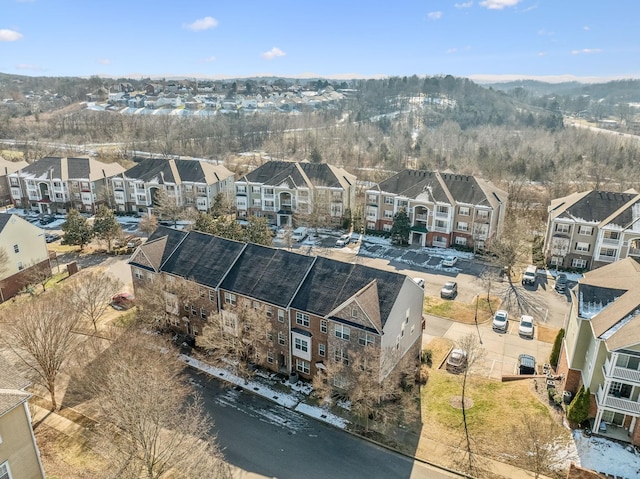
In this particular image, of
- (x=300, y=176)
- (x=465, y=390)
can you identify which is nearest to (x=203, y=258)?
(x=465, y=390)

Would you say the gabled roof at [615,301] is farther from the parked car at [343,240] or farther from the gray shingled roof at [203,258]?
the parked car at [343,240]

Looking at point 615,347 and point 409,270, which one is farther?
point 409,270

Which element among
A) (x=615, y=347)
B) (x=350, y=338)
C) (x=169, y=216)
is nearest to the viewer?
(x=615, y=347)

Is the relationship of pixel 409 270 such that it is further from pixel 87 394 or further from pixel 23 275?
pixel 23 275

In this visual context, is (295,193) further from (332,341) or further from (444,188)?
(332,341)

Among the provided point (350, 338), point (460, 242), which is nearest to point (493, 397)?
point (350, 338)

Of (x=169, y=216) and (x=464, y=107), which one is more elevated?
(x=464, y=107)
